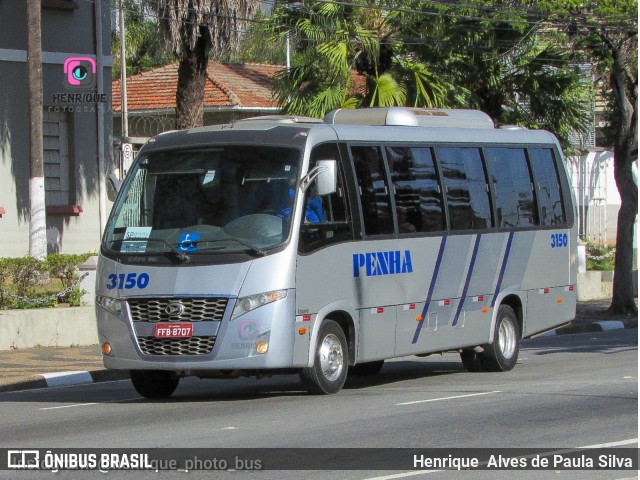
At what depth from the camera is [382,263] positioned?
1414cm

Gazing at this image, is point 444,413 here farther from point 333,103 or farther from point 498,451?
point 333,103

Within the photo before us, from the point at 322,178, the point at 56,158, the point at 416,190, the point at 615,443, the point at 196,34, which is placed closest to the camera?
the point at 615,443

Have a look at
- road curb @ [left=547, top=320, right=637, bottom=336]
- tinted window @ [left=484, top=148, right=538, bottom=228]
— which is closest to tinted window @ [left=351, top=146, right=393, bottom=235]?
tinted window @ [left=484, top=148, right=538, bottom=228]

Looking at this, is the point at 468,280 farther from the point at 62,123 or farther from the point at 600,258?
the point at 600,258

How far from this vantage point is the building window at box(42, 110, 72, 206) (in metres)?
26.4

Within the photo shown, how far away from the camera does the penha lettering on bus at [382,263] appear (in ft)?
45.1

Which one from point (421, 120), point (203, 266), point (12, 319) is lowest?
point (12, 319)

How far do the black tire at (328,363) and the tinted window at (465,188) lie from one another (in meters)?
2.67

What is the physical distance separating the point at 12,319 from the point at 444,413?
9.61 meters

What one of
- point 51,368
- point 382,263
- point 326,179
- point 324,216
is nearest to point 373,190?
point 382,263

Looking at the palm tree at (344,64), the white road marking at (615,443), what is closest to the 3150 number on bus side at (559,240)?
the white road marking at (615,443)

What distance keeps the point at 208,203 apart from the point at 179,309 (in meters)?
1.19

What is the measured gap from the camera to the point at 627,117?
26484 mm

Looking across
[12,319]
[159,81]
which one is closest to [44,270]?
[12,319]
